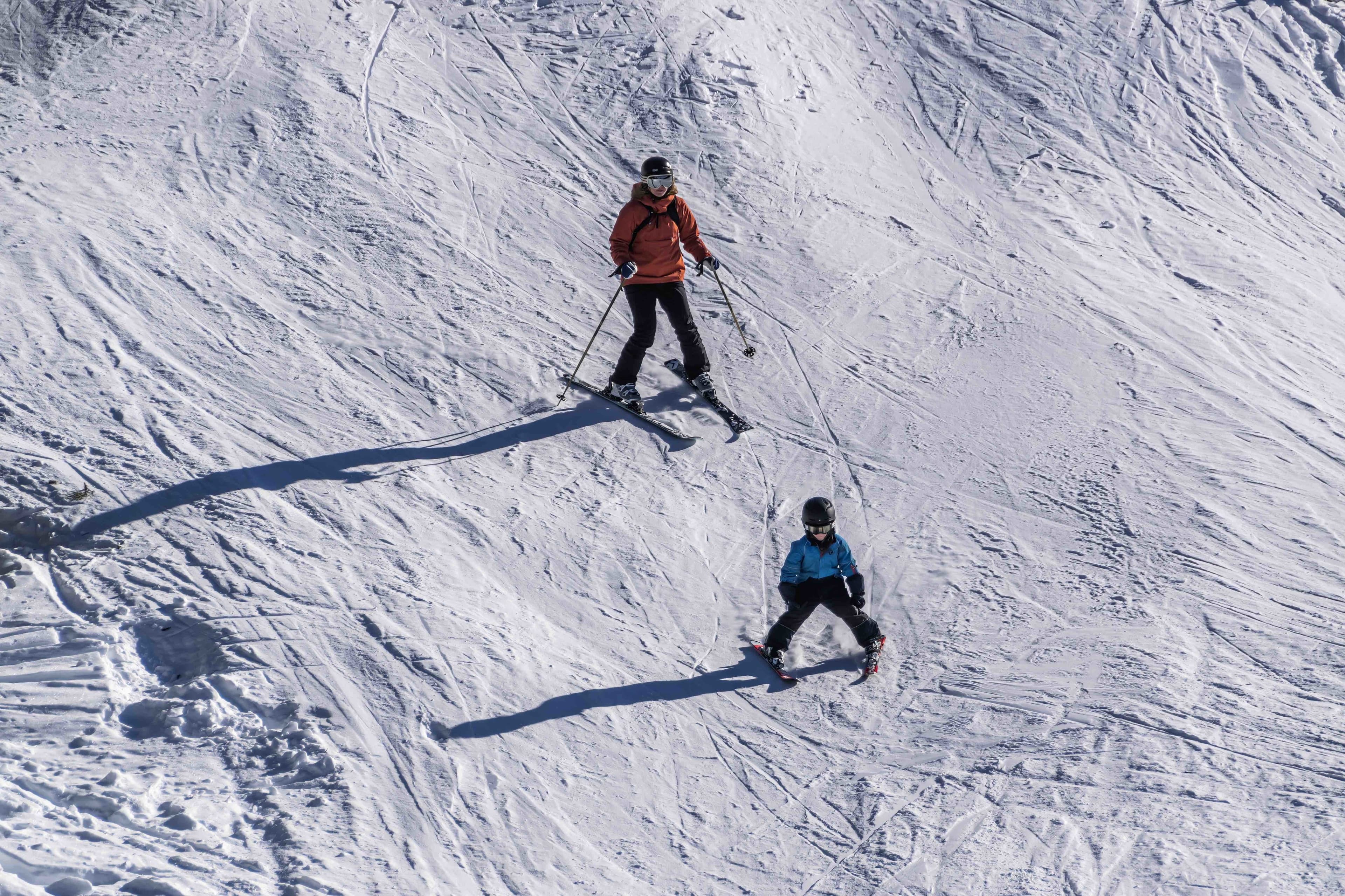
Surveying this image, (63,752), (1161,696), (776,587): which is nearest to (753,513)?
(776,587)

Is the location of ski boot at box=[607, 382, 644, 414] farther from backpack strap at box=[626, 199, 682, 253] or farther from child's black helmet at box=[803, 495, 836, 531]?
child's black helmet at box=[803, 495, 836, 531]

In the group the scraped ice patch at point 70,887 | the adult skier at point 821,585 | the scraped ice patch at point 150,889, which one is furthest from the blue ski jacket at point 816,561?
the scraped ice patch at point 70,887

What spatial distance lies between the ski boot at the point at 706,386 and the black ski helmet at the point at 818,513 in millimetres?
2391

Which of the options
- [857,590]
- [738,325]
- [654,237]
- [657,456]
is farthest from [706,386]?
[857,590]

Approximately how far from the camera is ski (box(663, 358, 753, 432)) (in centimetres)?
804

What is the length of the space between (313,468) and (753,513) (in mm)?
2877

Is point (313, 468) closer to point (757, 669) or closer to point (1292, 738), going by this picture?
point (757, 669)

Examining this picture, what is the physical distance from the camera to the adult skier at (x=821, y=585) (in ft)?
19.9

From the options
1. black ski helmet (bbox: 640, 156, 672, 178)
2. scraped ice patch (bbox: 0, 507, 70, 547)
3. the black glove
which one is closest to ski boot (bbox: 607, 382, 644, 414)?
black ski helmet (bbox: 640, 156, 672, 178)

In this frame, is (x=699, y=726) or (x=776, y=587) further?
(x=776, y=587)

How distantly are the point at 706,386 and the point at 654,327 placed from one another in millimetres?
646

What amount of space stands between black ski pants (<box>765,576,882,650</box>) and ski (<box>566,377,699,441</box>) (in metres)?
2.05

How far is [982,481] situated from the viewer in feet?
25.1

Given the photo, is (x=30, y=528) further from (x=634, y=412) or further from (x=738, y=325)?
(x=738, y=325)
